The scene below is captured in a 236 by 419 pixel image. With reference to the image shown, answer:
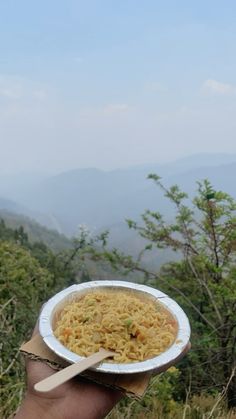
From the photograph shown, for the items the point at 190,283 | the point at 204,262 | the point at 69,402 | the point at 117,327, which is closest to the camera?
the point at 69,402

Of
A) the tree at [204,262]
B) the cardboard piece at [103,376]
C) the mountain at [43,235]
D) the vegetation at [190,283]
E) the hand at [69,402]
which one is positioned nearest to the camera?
the hand at [69,402]

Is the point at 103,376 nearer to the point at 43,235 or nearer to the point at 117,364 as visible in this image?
the point at 117,364

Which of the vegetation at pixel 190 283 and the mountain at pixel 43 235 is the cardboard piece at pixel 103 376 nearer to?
the vegetation at pixel 190 283

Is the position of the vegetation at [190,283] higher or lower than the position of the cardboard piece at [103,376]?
lower

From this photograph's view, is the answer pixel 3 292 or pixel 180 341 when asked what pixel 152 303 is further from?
pixel 3 292

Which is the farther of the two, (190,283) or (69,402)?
(190,283)

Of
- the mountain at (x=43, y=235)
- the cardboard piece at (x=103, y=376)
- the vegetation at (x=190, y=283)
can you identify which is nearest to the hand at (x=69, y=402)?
the cardboard piece at (x=103, y=376)

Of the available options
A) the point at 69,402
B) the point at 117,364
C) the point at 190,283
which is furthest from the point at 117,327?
the point at 190,283
